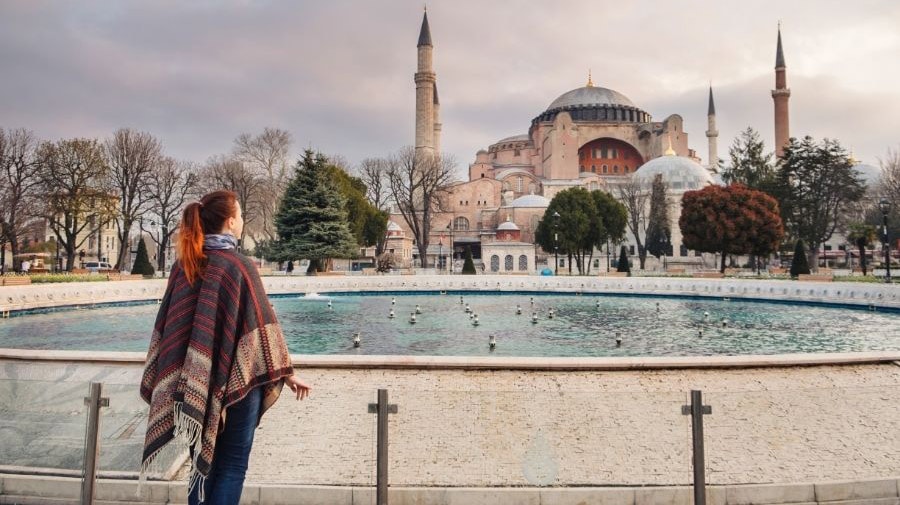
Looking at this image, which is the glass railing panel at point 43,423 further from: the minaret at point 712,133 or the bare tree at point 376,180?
the minaret at point 712,133

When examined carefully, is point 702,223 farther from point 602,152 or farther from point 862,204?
point 602,152

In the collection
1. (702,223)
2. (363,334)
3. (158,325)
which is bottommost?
(363,334)

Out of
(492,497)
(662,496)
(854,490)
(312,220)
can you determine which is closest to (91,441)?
(492,497)

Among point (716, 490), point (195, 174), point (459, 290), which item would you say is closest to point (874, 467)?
point (716, 490)

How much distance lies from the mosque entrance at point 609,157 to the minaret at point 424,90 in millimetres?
23239

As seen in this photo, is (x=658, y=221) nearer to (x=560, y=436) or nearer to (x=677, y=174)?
(x=677, y=174)

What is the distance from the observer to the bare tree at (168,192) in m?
32.8

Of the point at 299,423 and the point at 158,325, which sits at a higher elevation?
the point at 158,325

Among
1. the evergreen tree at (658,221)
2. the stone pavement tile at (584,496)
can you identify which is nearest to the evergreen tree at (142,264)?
the stone pavement tile at (584,496)

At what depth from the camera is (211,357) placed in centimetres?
230

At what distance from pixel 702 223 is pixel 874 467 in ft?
101

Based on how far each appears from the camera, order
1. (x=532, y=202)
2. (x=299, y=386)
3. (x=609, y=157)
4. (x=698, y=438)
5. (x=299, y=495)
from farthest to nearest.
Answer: (x=609, y=157), (x=532, y=202), (x=299, y=495), (x=698, y=438), (x=299, y=386)

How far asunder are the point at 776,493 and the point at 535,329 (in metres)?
9.38

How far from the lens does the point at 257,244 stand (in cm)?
5181
